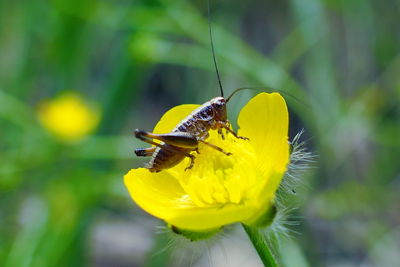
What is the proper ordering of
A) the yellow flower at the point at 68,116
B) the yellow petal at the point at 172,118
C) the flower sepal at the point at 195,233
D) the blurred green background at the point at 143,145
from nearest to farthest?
the flower sepal at the point at 195,233, the yellow petal at the point at 172,118, the blurred green background at the point at 143,145, the yellow flower at the point at 68,116

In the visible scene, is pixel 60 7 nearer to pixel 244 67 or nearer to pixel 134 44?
pixel 134 44

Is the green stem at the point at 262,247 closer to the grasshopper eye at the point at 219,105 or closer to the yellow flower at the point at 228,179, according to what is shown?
the yellow flower at the point at 228,179

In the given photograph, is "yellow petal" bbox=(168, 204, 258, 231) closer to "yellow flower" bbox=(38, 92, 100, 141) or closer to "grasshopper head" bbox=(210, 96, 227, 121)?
"grasshopper head" bbox=(210, 96, 227, 121)

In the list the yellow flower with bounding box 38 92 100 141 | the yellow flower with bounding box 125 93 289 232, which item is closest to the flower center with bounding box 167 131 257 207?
the yellow flower with bounding box 125 93 289 232

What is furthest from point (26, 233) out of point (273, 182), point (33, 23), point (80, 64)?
point (273, 182)

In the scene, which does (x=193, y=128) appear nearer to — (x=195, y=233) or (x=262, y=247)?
(x=195, y=233)

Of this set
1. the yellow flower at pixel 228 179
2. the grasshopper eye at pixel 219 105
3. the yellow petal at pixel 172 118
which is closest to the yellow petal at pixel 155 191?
the yellow flower at pixel 228 179

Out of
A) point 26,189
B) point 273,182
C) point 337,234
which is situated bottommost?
point 26,189
